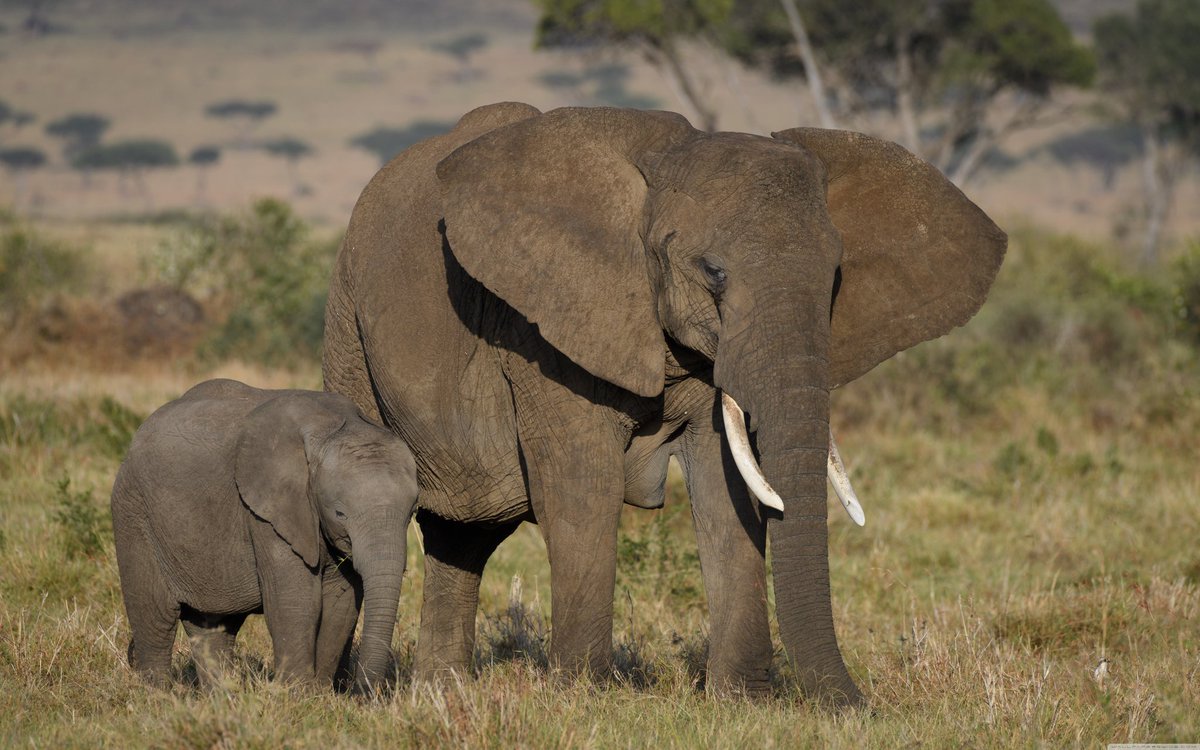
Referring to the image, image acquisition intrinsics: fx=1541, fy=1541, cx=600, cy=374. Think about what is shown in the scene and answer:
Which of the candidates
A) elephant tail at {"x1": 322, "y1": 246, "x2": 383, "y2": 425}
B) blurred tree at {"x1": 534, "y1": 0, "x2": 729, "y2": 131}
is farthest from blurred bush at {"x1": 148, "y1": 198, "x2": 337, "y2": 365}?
blurred tree at {"x1": 534, "y1": 0, "x2": 729, "y2": 131}

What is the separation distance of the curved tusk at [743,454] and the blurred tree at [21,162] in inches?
3669

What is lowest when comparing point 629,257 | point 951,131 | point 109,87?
point 109,87

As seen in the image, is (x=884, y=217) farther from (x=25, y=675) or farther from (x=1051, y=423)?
(x=1051, y=423)

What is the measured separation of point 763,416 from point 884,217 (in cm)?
121

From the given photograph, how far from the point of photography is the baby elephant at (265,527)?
4855mm

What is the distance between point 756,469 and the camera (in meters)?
4.86

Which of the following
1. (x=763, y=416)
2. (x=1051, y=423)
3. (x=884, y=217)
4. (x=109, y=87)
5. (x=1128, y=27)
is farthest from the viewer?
(x=109, y=87)

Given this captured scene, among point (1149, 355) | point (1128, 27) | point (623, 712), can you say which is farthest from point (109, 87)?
point (623, 712)

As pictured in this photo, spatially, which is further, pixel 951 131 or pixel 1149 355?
pixel 951 131

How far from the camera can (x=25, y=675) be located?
562cm

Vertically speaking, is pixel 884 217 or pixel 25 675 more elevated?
pixel 884 217

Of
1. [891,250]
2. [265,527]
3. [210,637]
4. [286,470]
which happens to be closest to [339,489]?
[286,470]

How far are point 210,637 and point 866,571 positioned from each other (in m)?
3.95

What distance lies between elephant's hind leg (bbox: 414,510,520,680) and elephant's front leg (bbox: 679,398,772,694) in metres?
1.27
